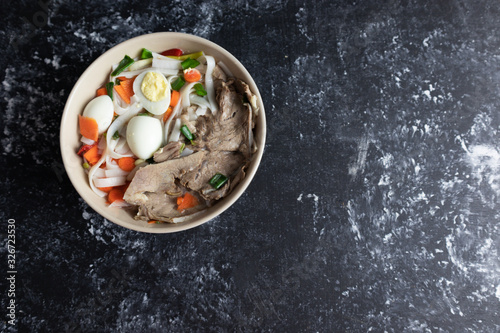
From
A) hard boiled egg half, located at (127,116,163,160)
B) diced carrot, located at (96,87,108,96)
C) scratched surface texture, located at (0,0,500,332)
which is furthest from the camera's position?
scratched surface texture, located at (0,0,500,332)

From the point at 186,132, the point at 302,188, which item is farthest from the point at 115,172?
the point at 302,188

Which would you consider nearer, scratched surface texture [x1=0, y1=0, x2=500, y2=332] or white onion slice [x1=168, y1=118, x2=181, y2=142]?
white onion slice [x1=168, y1=118, x2=181, y2=142]

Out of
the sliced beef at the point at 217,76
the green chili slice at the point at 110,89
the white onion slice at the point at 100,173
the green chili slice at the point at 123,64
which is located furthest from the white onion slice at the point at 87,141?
the sliced beef at the point at 217,76

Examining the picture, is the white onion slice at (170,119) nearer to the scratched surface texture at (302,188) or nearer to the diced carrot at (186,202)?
the diced carrot at (186,202)

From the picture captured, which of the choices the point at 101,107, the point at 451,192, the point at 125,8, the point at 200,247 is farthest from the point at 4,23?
the point at 451,192

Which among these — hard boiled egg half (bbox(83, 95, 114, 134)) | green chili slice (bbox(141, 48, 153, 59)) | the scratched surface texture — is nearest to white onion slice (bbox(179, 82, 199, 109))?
green chili slice (bbox(141, 48, 153, 59))

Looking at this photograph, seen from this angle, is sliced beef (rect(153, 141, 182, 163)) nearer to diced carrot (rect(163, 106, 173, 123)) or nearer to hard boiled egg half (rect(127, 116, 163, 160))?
hard boiled egg half (rect(127, 116, 163, 160))

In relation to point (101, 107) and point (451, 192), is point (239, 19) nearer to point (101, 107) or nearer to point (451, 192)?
point (101, 107)
